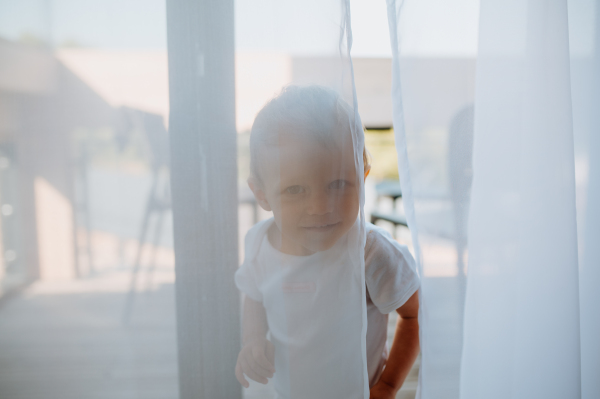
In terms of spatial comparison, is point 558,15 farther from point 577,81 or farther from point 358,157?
point 358,157

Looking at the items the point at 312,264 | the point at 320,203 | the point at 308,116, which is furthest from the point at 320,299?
the point at 308,116

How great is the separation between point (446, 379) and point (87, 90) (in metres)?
0.72

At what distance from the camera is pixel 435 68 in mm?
579

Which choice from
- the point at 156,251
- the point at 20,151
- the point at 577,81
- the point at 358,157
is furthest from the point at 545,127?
the point at 20,151

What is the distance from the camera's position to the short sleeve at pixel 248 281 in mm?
576

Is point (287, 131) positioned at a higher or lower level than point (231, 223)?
higher

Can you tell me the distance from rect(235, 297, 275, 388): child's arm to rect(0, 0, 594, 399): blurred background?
40 mm

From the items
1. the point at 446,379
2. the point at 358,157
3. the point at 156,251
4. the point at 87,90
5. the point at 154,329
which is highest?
the point at 87,90

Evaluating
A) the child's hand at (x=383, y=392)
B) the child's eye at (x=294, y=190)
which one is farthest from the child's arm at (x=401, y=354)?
the child's eye at (x=294, y=190)

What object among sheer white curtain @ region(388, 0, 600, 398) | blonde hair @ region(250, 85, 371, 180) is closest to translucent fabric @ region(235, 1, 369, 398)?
blonde hair @ region(250, 85, 371, 180)

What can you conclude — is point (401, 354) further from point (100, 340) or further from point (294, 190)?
point (100, 340)

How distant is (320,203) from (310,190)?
0.02 meters

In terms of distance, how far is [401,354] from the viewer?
65 cm

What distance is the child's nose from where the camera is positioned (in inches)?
21.0
